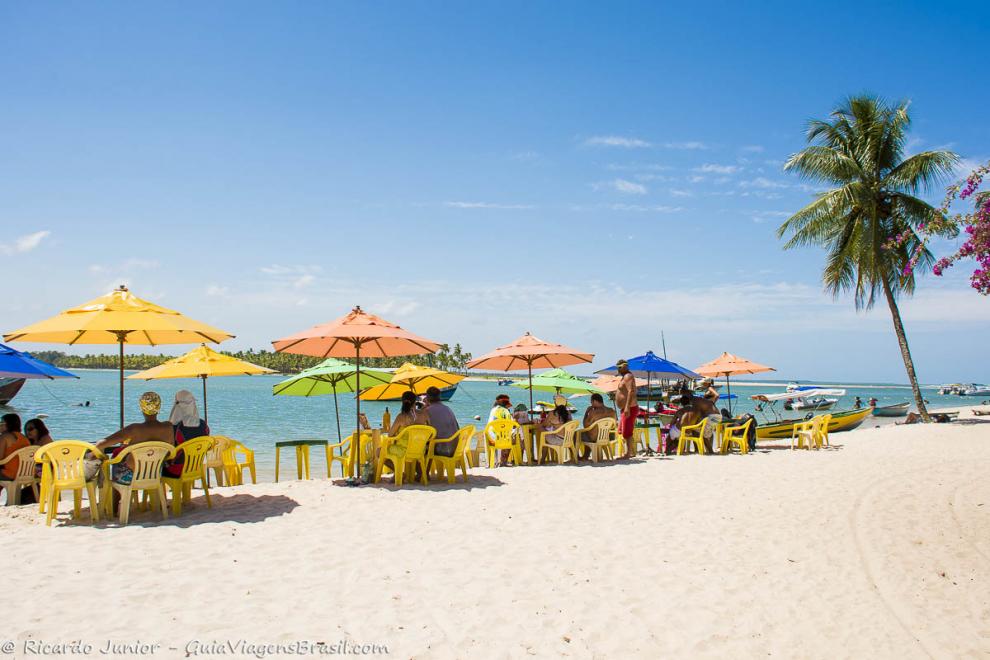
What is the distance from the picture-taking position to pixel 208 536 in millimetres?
5711

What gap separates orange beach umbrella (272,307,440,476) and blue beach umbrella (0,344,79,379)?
2812mm

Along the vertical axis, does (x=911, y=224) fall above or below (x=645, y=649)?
above

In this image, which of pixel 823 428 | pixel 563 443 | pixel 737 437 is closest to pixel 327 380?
pixel 563 443

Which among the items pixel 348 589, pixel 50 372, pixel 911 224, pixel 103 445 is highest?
pixel 911 224

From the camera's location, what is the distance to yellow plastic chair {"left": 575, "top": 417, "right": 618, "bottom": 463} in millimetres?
10734

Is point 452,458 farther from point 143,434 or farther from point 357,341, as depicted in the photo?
point 143,434

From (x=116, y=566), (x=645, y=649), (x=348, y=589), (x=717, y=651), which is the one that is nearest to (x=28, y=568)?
(x=116, y=566)

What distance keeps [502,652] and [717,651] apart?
1.31 metres

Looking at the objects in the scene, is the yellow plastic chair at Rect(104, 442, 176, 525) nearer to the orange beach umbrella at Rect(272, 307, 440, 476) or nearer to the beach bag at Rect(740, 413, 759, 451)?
the orange beach umbrella at Rect(272, 307, 440, 476)

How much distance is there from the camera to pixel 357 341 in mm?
9109

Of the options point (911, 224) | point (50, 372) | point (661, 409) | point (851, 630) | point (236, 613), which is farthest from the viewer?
point (661, 409)

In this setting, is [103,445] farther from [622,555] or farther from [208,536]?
[622,555]

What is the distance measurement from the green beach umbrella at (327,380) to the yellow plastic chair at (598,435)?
355 cm

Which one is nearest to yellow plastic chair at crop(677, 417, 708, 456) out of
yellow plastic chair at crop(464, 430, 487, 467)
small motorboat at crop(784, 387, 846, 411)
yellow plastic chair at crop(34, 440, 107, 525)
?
yellow plastic chair at crop(464, 430, 487, 467)
